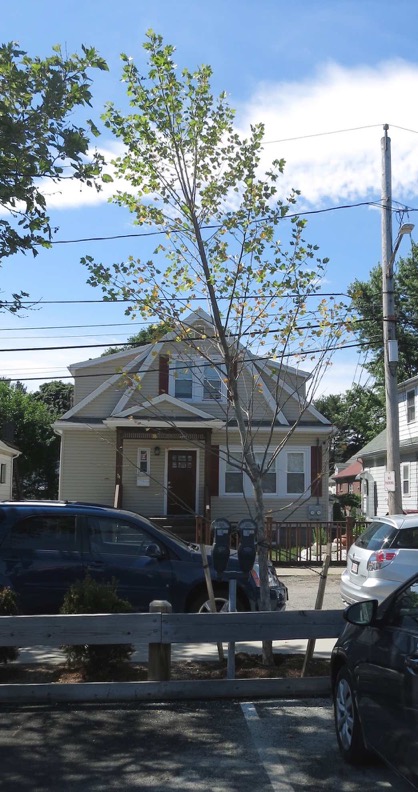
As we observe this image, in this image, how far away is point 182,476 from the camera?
2416cm

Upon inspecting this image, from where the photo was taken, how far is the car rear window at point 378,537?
32.0 feet

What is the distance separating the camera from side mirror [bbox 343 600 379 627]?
4.62m

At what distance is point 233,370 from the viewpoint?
7969mm

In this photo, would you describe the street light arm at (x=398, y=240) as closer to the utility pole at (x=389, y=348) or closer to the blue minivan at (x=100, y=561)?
the utility pole at (x=389, y=348)

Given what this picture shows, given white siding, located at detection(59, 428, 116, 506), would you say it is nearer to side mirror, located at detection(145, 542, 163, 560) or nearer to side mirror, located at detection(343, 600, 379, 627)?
side mirror, located at detection(145, 542, 163, 560)

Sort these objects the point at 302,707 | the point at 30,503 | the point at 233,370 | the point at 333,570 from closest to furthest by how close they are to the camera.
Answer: the point at 302,707
the point at 233,370
the point at 30,503
the point at 333,570

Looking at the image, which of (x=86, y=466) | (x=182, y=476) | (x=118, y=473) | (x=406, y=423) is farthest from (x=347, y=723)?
(x=406, y=423)

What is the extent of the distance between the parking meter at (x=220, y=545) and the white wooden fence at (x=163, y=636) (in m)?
0.50

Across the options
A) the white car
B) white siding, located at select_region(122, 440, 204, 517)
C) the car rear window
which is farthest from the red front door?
the white car

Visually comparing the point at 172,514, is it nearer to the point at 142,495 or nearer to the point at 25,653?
the point at 142,495

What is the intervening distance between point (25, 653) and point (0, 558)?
1092mm

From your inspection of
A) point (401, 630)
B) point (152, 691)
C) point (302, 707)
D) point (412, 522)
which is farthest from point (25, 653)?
point (401, 630)

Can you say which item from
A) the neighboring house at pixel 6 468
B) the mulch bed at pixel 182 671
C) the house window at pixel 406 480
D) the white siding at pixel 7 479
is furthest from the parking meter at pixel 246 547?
the white siding at pixel 7 479

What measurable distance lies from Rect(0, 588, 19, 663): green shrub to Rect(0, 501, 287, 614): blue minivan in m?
1.33
